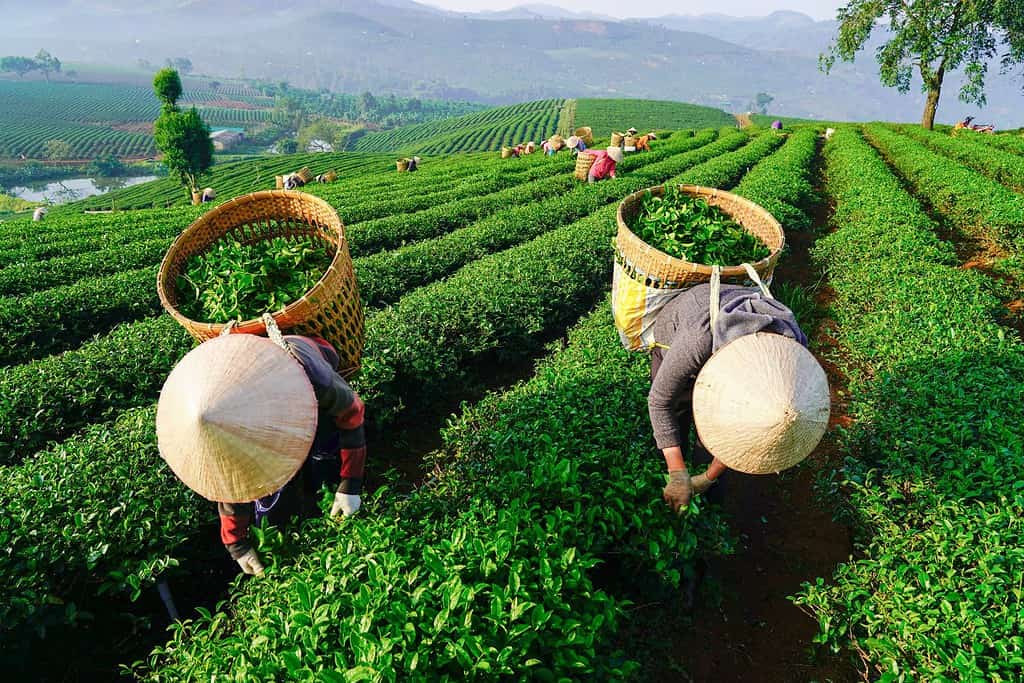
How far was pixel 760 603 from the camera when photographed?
323 cm

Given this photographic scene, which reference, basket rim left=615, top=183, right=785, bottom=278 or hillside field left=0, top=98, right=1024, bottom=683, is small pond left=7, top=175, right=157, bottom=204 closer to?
hillside field left=0, top=98, right=1024, bottom=683

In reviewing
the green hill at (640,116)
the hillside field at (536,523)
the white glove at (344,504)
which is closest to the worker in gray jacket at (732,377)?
the hillside field at (536,523)

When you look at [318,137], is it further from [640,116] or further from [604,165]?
[604,165]

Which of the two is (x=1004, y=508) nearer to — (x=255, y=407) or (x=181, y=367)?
(x=255, y=407)

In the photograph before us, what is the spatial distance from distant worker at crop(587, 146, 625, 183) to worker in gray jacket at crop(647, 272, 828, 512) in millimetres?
11476

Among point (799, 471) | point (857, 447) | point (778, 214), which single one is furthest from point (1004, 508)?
point (778, 214)

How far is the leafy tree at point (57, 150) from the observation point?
7962 centimetres

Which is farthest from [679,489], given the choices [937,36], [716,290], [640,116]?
[640,116]

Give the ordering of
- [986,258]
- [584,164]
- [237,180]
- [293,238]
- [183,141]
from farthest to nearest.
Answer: [237,180], [183,141], [584,164], [986,258], [293,238]

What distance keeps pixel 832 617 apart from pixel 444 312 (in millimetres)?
4004

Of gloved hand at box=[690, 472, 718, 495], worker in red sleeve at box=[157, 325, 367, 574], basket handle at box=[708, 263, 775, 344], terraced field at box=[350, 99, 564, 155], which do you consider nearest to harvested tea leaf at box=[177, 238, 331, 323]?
worker in red sleeve at box=[157, 325, 367, 574]

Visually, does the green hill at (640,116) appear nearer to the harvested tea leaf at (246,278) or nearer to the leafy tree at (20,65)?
the harvested tea leaf at (246,278)

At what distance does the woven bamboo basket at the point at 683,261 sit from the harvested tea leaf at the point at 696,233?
0.08m

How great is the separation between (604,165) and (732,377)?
12669 mm
